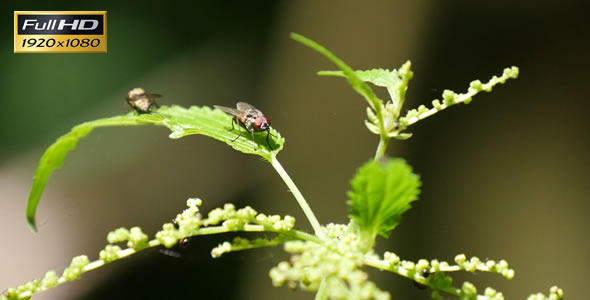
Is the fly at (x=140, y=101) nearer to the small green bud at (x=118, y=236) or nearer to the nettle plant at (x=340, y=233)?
the nettle plant at (x=340, y=233)

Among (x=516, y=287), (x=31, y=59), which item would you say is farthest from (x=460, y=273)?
(x=31, y=59)

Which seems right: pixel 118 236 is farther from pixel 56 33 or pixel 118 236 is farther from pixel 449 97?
pixel 56 33

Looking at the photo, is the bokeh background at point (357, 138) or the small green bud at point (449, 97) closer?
the small green bud at point (449, 97)

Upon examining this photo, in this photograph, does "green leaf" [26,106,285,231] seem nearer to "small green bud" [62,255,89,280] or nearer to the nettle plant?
the nettle plant

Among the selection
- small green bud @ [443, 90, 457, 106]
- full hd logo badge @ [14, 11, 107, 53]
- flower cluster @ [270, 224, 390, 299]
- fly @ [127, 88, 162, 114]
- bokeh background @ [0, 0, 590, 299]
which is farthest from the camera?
bokeh background @ [0, 0, 590, 299]

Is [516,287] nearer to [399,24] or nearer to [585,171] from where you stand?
[585,171]

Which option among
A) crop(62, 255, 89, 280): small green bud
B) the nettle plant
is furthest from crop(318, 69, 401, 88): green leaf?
crop(62, 255, 89, 280): small green bud

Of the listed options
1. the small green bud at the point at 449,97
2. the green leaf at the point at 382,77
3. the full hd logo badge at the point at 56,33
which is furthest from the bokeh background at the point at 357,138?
the small green bud at the point at 449,97
